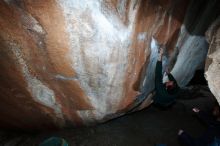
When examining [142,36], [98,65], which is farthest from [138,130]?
[142,36]

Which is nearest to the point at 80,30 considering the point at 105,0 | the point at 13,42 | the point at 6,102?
the point at 105,0

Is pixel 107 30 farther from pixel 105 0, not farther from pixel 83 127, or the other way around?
pixel 83 127

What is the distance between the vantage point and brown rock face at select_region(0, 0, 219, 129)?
251cm

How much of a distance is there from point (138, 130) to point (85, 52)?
195 cm

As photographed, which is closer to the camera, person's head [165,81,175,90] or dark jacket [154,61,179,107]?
dark jacket [154,61,179,107]

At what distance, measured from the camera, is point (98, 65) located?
310 cm

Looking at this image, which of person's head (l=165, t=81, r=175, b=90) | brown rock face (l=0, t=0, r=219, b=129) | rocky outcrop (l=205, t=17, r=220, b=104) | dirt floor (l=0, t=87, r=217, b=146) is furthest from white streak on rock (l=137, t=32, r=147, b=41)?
dirt floor (l=0, t=87, r=217, b=146)

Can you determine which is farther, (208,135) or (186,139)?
(186,139)

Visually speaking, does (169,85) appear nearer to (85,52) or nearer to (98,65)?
(98,65)

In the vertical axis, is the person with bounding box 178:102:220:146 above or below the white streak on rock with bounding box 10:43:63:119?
below

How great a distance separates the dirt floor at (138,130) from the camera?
12.7 feet

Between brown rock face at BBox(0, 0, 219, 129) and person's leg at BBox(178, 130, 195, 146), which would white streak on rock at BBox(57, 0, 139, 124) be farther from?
person's leg at BBox(178, 130, 195, 146)

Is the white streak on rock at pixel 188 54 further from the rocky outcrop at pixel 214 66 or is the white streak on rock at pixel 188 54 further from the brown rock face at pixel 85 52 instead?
the rocky outcrop at pixel 214 66

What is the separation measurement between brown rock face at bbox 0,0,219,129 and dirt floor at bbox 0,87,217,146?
23 cm
